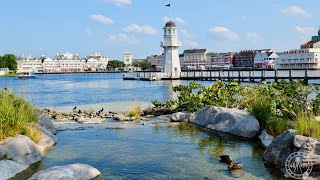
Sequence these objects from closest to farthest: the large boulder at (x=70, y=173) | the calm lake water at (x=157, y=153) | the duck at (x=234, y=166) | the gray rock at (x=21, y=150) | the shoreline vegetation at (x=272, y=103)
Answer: the large boulder at (x=70, y=173) → the calm lake water at (x=157, y=153) → the duck at (x=234, y=166) → the gray rock at (x=21, y=150) → the shoreline vegetation at (x=272, y=103)

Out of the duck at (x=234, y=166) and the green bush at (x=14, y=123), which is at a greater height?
the green bush at (x=14, y=123)

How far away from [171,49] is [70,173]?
78864mm

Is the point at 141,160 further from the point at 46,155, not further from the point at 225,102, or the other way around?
the point at 225,102

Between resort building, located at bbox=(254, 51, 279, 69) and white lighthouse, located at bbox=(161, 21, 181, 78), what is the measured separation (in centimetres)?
7700

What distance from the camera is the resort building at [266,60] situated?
527 ft

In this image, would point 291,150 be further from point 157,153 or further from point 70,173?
point 70,173

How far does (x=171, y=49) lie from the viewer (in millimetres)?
88625

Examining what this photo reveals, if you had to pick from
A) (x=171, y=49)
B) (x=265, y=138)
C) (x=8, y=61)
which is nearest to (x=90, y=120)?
(x=265, y=138)

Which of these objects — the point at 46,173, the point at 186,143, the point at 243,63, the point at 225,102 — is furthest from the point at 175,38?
the point at 243,63

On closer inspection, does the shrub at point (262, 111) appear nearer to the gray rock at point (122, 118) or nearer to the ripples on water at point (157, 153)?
the ripples on water at point (157, 153)

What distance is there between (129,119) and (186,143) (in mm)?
7467

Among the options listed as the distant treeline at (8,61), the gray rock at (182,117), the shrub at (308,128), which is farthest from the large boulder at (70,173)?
the distant treeline at (8,61)

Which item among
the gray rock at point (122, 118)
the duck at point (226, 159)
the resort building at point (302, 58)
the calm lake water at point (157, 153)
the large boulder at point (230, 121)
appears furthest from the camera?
the resort building at point (302, 58)

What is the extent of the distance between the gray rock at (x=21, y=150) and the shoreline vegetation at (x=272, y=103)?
890 cm
